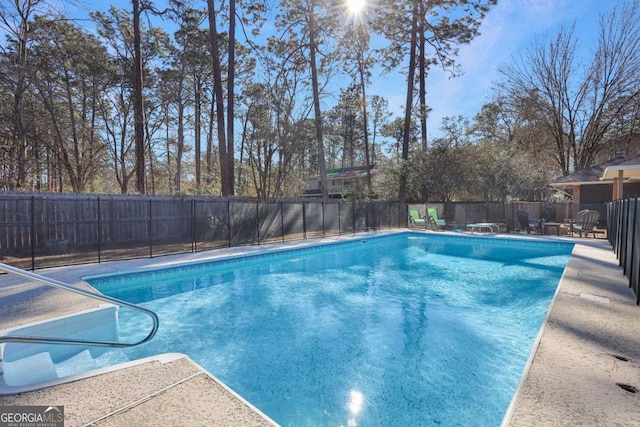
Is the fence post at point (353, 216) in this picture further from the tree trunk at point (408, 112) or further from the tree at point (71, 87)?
the tree at point (71, 87)

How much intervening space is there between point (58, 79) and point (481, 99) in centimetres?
2052

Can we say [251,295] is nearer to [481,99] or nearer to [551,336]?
[551,336]

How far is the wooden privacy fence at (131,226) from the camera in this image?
25.1 ft

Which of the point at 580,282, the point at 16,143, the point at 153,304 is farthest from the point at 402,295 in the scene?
the point at 16,143

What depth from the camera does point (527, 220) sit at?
11688mm

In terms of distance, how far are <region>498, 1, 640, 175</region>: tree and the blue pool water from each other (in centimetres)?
1154

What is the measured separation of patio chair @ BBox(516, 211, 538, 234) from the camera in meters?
11.7

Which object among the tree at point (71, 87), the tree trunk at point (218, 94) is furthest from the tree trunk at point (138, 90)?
the tree trunk at point (218, 94)

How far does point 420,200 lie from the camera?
15.8 meters

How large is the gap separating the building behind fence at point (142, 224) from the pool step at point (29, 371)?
191 inches

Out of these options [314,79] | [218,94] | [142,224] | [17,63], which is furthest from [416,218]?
[17,63]

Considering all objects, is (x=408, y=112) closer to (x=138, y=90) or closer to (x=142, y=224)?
(x=138, y=90)

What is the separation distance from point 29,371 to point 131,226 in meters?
8.07

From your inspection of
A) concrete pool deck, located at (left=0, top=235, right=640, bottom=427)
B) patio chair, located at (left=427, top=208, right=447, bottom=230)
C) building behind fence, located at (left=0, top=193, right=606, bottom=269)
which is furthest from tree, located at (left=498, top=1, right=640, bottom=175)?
concrete pool deck, located at (left=0, top=235, right=640, bottom=427)
